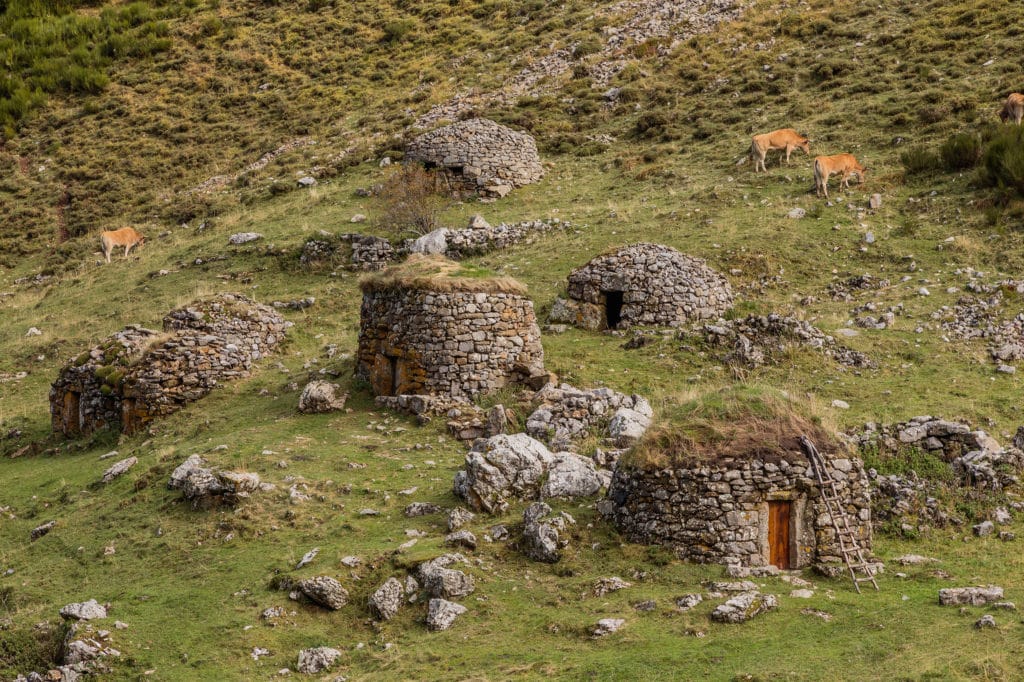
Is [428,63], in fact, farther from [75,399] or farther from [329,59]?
[75,399]

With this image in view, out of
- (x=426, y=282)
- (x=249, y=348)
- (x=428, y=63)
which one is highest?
(x=428, y=63)

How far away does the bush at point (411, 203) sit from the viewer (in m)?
32.9

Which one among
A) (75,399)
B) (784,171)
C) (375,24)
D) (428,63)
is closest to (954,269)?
(784,171)

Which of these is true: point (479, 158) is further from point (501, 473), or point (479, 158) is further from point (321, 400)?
point (501, 473)

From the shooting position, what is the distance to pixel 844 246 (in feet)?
88.3

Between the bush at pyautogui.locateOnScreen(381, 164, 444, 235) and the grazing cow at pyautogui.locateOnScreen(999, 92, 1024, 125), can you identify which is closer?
the grazing cow at pyautogui.locateOnScreen(999, 92, 1024, 125)

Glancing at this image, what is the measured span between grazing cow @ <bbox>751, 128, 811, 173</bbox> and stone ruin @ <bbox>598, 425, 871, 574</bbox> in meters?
21.0

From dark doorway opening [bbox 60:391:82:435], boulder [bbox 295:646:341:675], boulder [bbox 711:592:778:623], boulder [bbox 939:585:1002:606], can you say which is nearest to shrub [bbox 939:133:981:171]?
boulder [bbox 939:585:1002:606]

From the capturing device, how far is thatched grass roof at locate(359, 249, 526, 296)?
20.3 meters

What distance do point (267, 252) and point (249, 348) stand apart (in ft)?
30.9

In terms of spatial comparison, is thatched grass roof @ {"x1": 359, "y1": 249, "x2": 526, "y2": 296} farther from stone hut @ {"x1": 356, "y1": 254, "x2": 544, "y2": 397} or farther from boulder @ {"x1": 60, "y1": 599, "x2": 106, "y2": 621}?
boulder @ {"x1": 60, "y1": 599, "x2": 106, "y2": 621}

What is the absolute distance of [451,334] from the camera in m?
20.2

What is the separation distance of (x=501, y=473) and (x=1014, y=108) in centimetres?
2375

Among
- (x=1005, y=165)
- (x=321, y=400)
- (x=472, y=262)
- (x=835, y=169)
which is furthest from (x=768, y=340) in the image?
(x=1005, y=165)
